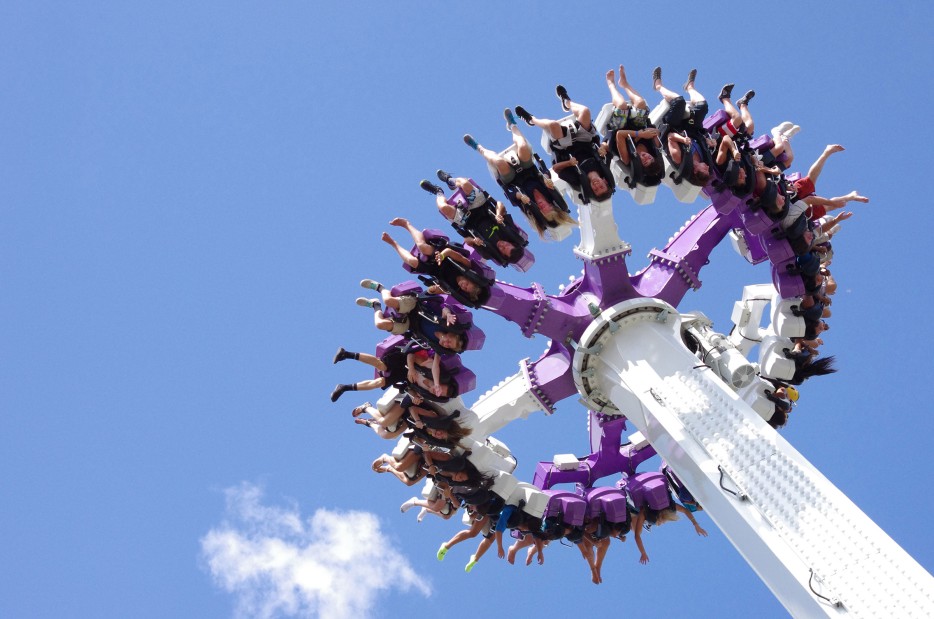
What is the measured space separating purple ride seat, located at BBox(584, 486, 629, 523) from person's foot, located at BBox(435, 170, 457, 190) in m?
6.57

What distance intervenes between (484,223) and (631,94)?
9.31 feet

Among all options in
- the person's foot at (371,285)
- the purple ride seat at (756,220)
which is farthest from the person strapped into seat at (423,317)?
the purple ride seat at (756,220)

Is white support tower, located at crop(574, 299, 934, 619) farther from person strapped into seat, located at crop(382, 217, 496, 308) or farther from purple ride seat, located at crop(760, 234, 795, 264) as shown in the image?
person strapped into seat, located at crop(382, 217, 496, 308)

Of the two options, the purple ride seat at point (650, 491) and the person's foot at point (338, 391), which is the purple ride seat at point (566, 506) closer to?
the purple ride seat at point (650, 491)

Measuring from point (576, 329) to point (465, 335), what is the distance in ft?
7.98

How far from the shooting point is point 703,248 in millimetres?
14562

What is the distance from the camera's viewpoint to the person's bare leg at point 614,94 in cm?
1195

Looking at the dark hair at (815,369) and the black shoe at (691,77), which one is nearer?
the black shoe at (691,77)

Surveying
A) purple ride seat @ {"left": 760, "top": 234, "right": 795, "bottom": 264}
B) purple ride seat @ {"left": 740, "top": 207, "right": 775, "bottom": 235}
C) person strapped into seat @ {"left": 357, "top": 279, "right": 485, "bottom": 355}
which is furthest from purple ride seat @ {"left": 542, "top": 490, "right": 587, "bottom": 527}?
purple ride seat @ {"left": 740, "top": 207, "right": 775, "bottom": 235}

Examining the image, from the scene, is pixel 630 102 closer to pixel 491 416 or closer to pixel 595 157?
pixel 595 157

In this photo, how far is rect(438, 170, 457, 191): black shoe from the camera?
12.2 metres

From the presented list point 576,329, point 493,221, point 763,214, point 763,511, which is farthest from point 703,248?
point 763,511

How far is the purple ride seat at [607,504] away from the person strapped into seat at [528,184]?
226 inches

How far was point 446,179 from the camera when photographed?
1222 cm
